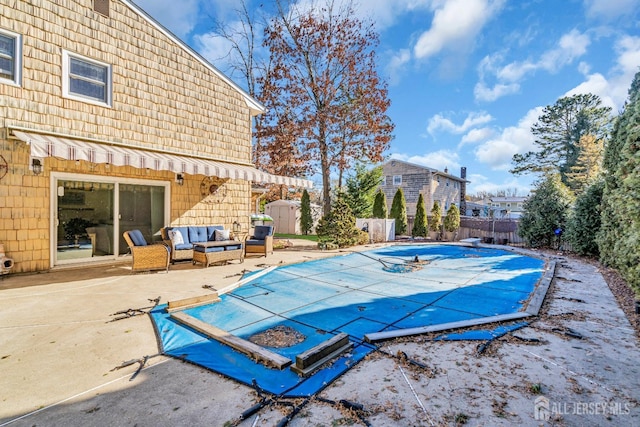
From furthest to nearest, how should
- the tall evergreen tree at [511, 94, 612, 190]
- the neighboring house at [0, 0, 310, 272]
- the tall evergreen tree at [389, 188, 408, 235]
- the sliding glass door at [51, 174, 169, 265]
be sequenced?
the tall evergreen tree at [511, 94, 612, 190], the tall evergreen tree at [389, 188, 408, 235], the sliding glass door at [51, 174, 169, 265], the neighboring house at [0, 0, 310, 272]

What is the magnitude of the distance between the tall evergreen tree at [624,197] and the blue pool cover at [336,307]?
6.18 ft

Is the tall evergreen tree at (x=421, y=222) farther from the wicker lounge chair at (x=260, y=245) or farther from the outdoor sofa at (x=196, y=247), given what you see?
the outdoor sofa at (x=196, y=247)

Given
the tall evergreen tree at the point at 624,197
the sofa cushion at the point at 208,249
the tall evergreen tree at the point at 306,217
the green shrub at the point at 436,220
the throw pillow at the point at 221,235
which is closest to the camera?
the tall evergreen tree at the point at 624,197

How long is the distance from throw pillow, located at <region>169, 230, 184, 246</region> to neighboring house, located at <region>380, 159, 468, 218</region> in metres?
21.0

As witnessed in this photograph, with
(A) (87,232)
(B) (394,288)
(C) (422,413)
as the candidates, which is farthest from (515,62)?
(A) (87,232)

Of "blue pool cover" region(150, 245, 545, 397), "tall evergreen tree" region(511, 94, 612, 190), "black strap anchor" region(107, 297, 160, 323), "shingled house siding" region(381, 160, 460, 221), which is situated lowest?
"blue pool cover" region(150, 245, 545, 397)

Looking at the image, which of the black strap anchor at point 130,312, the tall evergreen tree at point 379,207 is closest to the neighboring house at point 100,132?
the black strap anchor at point 130,312

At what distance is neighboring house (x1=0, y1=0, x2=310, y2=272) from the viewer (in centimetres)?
735

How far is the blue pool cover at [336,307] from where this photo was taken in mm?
3367

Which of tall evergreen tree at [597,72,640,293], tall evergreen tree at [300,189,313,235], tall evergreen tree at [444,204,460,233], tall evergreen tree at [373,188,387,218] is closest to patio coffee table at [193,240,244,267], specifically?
tall evergreen tree at [597,72,640,293]

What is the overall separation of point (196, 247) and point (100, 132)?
432cm

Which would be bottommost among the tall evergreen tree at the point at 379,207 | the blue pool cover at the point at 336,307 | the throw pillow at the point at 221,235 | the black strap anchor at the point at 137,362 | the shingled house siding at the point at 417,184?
the blue pool cover at the point at 336,307

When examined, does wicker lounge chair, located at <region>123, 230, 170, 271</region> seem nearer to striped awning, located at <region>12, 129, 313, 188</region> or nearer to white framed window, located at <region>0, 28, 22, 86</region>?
striped awning, located at <region>12, 129, 313, 188</region>

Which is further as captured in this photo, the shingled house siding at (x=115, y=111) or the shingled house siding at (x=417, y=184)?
the shingled house siding at (x=417, y=184)
